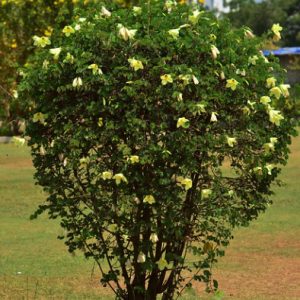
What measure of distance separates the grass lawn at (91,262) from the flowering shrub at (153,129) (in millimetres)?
657

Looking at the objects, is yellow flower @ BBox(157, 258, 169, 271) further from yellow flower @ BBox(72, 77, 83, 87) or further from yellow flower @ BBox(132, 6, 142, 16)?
yellow flower @ BBox(132, 6, 142, 16)

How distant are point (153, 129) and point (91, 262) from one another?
15.2 feet

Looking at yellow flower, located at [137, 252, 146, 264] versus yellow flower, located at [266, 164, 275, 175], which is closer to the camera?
yellow flower, located at [137, 252, 146, 264]

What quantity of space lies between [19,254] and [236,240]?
2.75 metres

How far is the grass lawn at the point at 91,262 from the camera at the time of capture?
8.28 m

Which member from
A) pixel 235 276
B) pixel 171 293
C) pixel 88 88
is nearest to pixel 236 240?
pixel 235 276

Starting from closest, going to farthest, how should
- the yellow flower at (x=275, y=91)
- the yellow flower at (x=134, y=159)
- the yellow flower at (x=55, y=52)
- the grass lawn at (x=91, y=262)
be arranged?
the yellow flower at (x=134, y=159), the yellow flower at (x=55, y=52), the yellow flower at (x=275, y=91), the grass lawn at (x=91, y=262)

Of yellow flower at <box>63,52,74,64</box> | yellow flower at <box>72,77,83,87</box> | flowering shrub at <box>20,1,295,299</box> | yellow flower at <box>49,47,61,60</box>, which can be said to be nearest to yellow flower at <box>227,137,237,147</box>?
flowering shrub at <box>20,1,295,299</box>

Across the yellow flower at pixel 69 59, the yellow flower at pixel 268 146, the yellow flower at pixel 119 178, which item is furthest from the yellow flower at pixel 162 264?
the yellow flower at pixel 69 59

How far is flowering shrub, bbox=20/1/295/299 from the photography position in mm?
5562

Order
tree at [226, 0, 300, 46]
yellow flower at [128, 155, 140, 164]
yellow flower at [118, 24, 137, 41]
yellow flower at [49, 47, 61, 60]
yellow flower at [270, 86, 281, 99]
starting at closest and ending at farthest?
1. yellow flower at [128, 155, 140, 164]
2. yellow flower at [118, 24, 137, 41]
3. yellow flower at [49, 47, 61, 60]
4. yellow flower at [270, 86, 281, 99]
5. tree at [226, 0, 300, 46]

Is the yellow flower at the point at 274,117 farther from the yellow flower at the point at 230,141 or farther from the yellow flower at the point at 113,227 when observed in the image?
the yellow flower at the point at 113,227

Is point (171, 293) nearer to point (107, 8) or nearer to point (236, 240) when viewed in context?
point (107, 8)

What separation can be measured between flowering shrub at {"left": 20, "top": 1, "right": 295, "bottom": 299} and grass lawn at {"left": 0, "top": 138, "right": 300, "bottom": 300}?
0.66 meters
